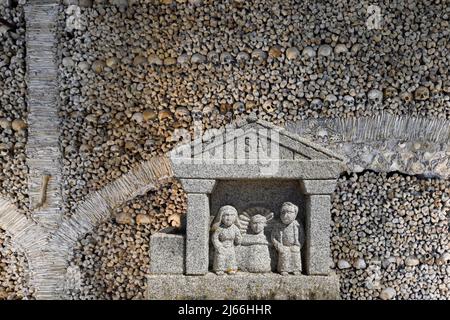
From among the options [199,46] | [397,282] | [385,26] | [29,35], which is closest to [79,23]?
[29,35]

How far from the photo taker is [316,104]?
13.1ft

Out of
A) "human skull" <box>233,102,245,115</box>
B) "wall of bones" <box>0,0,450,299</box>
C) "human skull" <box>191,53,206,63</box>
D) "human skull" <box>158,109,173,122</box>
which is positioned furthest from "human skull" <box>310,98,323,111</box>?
"human skull" <box>158,109,173,122</box>

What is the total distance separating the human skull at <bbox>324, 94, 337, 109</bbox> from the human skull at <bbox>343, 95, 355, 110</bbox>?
0.25 feet

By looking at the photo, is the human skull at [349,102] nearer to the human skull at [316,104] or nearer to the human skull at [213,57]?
the human skull at [316,104]

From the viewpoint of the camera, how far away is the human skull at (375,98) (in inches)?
156

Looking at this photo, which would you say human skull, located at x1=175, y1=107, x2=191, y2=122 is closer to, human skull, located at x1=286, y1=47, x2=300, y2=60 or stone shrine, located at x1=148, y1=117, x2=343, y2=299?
human skull, located at x1=286, y1=47, x2=300, y2=60

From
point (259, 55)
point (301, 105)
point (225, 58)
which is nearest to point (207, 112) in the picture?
point (225, 58)
